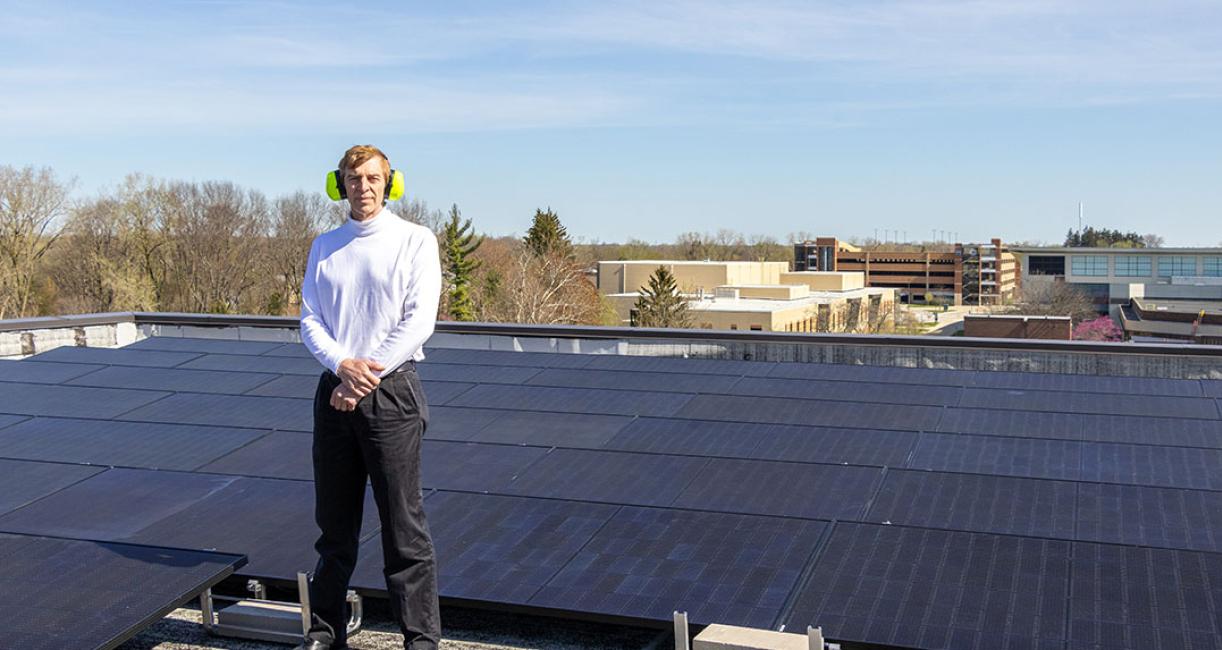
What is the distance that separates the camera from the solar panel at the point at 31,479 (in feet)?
16.9

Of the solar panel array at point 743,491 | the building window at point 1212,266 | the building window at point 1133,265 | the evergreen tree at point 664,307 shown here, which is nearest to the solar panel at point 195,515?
the solar panel array at point 743,491

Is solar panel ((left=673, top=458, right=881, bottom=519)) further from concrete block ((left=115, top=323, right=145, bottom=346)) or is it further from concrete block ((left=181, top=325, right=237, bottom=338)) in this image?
concrete block ((left=115, top=323, right=145, bottom=346))

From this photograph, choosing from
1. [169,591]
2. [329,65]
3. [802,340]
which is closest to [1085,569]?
[169,591]

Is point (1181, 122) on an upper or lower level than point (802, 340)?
upper

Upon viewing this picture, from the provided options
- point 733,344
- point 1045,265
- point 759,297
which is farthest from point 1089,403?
point 1045,265

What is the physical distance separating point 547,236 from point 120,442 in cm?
5366

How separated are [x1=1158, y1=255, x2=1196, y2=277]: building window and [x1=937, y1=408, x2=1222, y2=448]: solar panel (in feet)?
316

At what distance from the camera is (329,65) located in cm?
5831

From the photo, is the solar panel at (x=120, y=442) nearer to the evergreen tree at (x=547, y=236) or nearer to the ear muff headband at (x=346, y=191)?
the ear muff headband at (x=346, y=191)

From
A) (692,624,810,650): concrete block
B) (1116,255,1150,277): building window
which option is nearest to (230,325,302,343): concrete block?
(692,624,810,650): concrete block

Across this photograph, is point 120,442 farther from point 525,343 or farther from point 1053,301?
point 1053,301

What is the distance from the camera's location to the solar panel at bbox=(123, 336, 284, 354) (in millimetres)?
10172

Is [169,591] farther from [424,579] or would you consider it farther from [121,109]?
[121,109]

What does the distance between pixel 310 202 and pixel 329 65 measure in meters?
12.0
